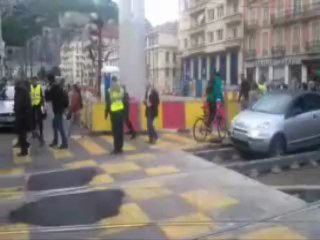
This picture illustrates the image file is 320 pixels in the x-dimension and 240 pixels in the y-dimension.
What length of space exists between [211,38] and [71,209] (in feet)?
238

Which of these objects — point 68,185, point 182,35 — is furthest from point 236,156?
point 182,35

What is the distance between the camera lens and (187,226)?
6.86 meters

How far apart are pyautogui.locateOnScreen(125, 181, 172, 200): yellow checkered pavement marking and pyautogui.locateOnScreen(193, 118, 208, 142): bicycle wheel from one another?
→ 19.3 feet

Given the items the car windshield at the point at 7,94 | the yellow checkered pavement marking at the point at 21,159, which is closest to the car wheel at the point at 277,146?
the yellow checkered pavement marking at the point at 21,159

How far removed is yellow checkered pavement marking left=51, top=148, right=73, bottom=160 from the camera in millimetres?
12578

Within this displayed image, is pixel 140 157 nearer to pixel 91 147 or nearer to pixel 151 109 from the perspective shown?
pixel 91 147

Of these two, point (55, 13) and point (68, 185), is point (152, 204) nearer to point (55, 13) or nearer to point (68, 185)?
point (68, 185)

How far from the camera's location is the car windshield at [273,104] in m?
13.3

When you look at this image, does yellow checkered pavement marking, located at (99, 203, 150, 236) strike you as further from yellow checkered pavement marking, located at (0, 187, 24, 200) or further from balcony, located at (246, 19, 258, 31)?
balcony, located at (246, 19, 258, 31)

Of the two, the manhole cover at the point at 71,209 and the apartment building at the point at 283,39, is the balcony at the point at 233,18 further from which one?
the manhole cover at the point at 71,209

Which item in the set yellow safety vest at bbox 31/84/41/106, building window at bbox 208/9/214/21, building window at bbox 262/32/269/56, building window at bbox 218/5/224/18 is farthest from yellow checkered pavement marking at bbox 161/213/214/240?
building window at bbox 208/9/214/21

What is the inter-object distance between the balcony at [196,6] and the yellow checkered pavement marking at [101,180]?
235ft

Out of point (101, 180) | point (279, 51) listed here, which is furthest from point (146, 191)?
point (279, 51)

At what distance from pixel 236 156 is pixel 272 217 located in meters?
6.28
